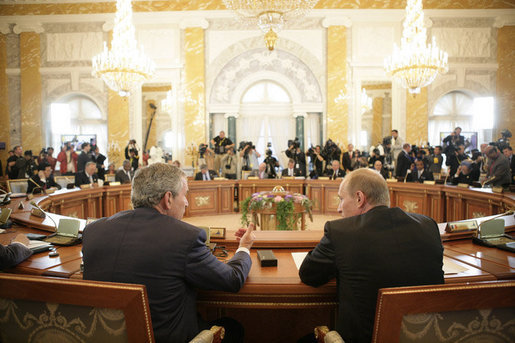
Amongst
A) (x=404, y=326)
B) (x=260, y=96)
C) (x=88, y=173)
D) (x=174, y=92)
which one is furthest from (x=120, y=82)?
(x=404, y=326)

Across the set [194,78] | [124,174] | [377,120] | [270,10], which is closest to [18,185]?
[124,174]

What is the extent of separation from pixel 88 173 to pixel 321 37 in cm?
846

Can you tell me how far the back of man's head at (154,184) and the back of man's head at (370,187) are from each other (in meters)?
0.81

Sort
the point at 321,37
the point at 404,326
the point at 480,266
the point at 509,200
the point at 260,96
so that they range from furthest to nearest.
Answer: the point at 260,96, the point at 321,37, the point at 509,200, the point at 480,266, the point at 404,326

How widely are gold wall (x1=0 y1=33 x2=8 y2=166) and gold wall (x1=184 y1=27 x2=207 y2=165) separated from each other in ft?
19.6

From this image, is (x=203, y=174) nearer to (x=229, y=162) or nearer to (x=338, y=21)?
(x=229, y=162)

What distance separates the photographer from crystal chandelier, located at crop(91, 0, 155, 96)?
6672 mm

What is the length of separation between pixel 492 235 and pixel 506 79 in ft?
37.8

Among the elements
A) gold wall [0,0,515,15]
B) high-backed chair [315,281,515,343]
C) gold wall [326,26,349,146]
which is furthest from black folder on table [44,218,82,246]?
gold wall [0,0,515,15]

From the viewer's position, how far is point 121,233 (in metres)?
1.37

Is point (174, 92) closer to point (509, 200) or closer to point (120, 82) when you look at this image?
point (120, 82)

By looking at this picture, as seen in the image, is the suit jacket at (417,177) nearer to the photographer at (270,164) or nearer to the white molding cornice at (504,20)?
the photographer at (270,164)

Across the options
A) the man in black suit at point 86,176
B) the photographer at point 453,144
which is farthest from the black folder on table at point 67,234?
the photographer at point 453,144

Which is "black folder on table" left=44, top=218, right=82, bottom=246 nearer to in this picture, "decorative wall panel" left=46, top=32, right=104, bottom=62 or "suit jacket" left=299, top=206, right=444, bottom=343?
"suit jacket" left=299, top=206, right=444, bottom=343
